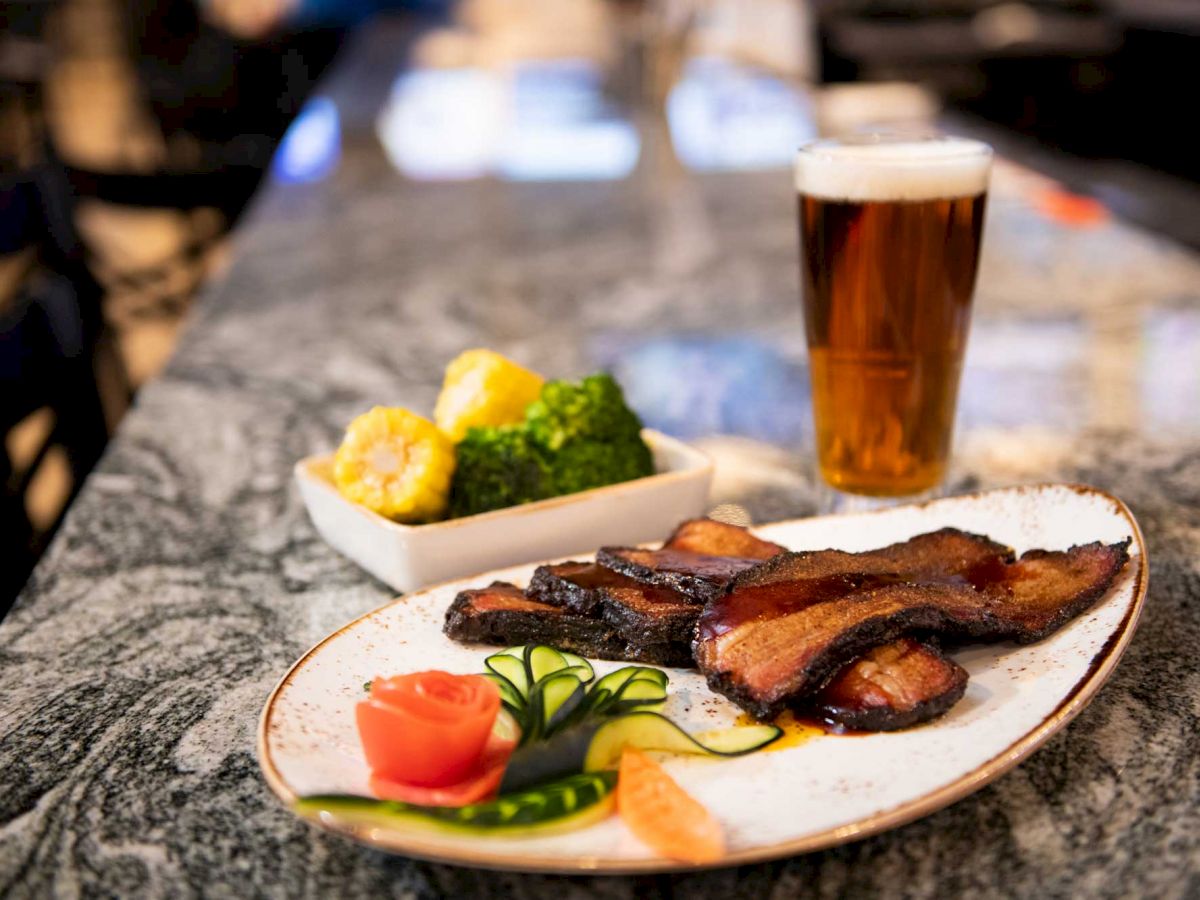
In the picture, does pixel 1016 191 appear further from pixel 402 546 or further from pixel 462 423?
pixel 402 546

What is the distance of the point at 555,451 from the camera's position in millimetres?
1469

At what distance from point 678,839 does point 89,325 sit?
2.28 meters

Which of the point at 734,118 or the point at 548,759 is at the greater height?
the point at 548,759

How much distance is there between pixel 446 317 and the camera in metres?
2.71

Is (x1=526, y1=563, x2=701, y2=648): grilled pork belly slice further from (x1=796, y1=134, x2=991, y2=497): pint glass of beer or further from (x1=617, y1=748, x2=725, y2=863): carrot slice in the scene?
(x1=796, y1=134, x2=991, y2=497): pint glass of beer

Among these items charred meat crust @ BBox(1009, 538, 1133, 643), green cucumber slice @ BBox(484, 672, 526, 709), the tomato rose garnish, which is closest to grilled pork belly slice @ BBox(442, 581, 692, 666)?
green cucumber slice @ BBox(484, 672, 526, 709)

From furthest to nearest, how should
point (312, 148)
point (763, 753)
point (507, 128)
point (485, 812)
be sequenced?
point (507, 128), point (312, 148), point (763, 753), point (485, 812)

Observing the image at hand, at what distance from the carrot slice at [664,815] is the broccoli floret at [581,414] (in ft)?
1.96

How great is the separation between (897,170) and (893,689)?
0.67 m

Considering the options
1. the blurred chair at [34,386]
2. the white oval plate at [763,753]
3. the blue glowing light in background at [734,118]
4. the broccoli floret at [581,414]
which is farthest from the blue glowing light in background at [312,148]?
the white oval plate at [763,753]

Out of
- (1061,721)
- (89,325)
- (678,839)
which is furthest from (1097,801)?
(89,325)

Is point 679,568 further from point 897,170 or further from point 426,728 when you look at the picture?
point 897,170

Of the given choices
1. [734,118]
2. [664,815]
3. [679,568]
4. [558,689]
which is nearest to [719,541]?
[679,568]

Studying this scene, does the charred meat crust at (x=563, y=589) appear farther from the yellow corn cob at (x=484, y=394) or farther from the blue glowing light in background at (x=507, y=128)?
the blue glowing light in background at (x=507, y=128)
